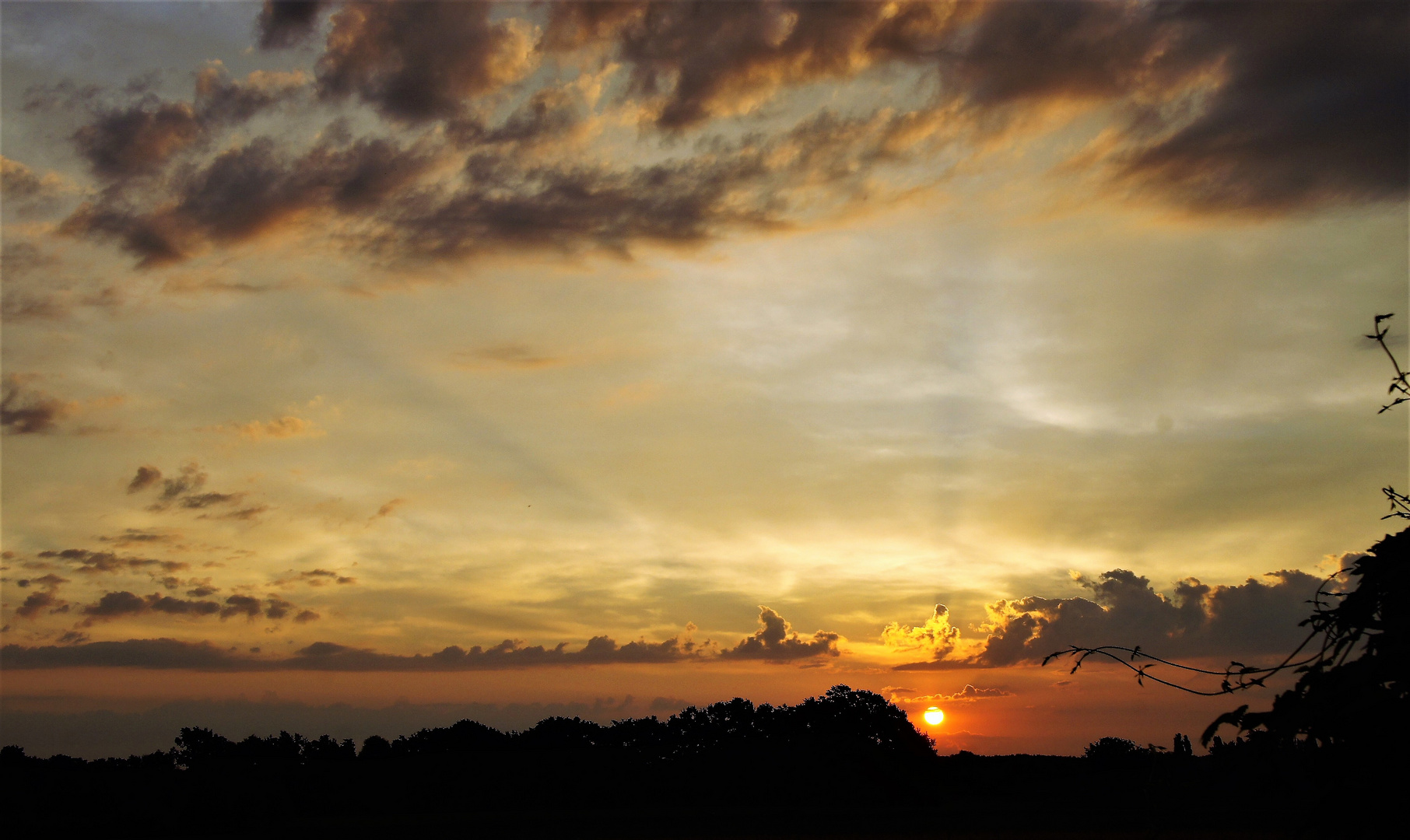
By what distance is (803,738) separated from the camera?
9219 centimetres

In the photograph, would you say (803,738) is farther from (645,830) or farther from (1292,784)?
(1292,784)

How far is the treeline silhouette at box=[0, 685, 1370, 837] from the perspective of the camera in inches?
2618

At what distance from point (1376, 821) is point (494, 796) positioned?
88.0 metres

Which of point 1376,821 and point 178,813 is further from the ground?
point 1376,821

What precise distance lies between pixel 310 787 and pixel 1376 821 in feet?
305

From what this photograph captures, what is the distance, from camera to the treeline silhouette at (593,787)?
218 ft

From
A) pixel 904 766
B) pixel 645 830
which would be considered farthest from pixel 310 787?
pixel 904 766

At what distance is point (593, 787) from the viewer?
8731cm

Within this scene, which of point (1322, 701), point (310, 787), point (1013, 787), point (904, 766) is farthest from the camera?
point (1013, 787)

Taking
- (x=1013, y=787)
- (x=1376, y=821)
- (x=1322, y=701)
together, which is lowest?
(x=1013, y=787)

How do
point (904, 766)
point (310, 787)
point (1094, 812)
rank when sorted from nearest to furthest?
point (1094, 812) → point (310, 787) → point (904, 766)

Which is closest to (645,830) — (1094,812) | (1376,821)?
(1094,812)

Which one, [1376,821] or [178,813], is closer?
[1376,821]

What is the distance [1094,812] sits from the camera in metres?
78.2
